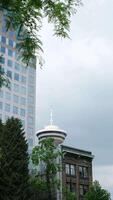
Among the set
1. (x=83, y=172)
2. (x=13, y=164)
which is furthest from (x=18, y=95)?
(x=13, y=164)

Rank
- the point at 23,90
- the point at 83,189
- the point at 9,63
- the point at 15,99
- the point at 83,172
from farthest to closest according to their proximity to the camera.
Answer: the point at 23,90 → the point at 9,63 → the point at 15,99 → the point at 83,172 → the point at 83,189

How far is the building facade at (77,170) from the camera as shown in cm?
11162

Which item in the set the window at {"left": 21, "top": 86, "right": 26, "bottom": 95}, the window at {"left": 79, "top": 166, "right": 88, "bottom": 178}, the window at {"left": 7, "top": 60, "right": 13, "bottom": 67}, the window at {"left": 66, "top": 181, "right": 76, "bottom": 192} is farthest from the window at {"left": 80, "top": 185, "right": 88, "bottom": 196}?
the window at {"left": 7, "top": 60, "right": 13, "bottom": 67}

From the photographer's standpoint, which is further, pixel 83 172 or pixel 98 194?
pixel 83 172

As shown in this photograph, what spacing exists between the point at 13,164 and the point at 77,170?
5979 centimetres

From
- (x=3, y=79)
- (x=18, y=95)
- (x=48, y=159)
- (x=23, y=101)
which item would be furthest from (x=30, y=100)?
(x=3, y=79)

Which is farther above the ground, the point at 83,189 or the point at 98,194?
the point at 83,189

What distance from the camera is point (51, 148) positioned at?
66750mm

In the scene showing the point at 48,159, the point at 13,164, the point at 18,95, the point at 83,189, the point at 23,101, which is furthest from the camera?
the point at 23,101

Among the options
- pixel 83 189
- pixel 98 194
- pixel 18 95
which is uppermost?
pixel 18 95

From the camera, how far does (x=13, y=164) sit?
57.6 metres

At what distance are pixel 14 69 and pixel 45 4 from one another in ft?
402

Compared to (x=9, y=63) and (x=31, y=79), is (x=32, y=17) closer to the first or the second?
(x=9, y=63)

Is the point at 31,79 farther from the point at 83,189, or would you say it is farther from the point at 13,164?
the point at 13,164
